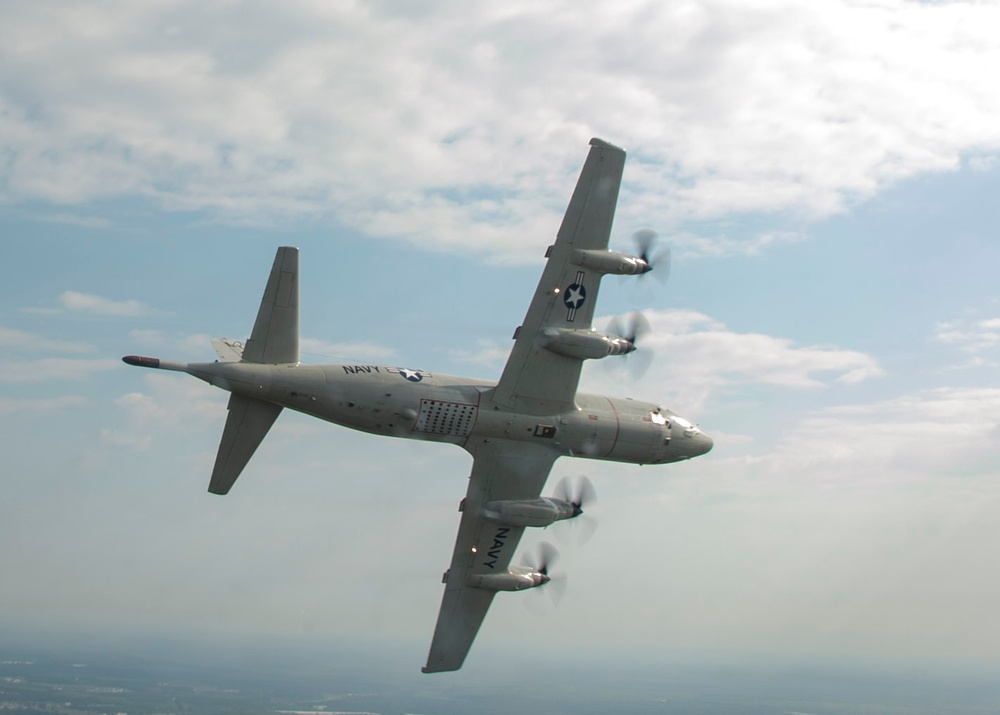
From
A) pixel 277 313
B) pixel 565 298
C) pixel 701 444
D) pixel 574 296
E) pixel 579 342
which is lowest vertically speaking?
pixel 701 444

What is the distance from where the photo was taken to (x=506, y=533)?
40.8 m

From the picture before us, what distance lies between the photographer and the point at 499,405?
36875 millimetres

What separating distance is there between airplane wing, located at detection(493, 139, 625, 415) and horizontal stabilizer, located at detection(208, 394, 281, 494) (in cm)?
877

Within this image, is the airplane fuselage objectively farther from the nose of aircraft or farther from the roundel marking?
the roundel marking

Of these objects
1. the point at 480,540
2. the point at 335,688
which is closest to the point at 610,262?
the point at 480,540

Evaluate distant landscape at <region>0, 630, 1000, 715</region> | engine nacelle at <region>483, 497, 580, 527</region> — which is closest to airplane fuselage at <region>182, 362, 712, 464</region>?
engine nacelle at <region>483, 497, 580, 527</region>

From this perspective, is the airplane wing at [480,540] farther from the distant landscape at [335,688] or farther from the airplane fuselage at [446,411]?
the distant landscape at [335,688]

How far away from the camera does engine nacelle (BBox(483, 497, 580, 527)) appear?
38.8 meters

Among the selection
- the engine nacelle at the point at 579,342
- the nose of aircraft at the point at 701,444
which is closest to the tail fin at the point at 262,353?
the engine nacelle at the point at 579,342

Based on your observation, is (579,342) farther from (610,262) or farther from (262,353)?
(262,353)

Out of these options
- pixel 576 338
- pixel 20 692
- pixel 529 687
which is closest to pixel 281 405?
pixel 576 338

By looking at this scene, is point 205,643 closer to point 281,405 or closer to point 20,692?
point 20,692

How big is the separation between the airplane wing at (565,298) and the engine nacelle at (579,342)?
0.29 m

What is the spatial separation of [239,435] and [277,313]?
476 centimetres
